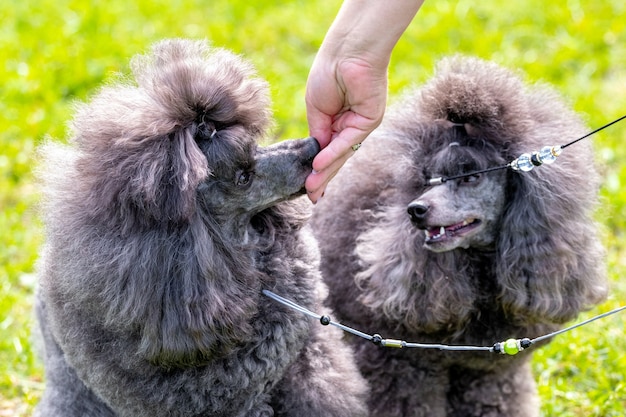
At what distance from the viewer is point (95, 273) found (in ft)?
7.79

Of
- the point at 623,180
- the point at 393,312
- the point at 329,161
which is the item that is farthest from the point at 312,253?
the point at 623,180

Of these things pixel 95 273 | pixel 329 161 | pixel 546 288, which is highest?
pixel 95 273

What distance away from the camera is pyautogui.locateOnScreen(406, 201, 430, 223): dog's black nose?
9.55ft

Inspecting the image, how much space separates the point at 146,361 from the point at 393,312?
1.05 meters

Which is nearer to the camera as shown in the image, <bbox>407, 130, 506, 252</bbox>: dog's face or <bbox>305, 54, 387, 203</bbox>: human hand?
<bbox>305, 54, 387, 203</bbox>: human hand

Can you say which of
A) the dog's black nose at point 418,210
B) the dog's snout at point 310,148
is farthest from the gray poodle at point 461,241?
the dog's snout at point 310,148

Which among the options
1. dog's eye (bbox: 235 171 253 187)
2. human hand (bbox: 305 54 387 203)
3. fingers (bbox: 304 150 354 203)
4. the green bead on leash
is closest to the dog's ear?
the green bead on leash

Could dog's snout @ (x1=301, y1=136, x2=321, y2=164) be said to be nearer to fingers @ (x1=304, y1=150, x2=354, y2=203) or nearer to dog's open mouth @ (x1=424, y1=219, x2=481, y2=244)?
fingers @ (x1=304, y1=150, x2=354, y2=203)

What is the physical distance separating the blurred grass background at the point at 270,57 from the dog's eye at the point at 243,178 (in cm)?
172

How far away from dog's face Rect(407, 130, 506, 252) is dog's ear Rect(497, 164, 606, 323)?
77 millimetres

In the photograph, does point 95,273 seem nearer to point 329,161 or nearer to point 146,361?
point 146,361

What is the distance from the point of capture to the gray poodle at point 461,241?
299 centimetres

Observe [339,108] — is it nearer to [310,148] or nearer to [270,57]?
[310,148]

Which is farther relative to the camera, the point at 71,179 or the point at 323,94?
the point at 323,94
